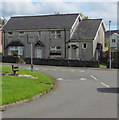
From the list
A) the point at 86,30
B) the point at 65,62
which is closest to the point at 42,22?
the point at 86,30

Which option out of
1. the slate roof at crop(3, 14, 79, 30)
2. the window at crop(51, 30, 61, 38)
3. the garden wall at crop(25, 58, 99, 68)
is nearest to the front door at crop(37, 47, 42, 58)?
the window at crop(51, 30, 61, 38)

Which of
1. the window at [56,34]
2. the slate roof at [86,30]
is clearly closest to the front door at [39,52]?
the window at [56,34]

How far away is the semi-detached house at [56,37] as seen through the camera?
169 feet

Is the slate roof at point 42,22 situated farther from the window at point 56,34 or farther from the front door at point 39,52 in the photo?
the front door at point 39,52

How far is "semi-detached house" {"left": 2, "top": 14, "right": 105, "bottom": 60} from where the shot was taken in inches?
2026

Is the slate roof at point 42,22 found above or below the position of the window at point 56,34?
above

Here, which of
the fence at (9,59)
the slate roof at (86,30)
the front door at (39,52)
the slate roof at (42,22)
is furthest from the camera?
the front door at (39,52)

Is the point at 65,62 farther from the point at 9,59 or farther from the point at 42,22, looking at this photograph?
the point at 42,22

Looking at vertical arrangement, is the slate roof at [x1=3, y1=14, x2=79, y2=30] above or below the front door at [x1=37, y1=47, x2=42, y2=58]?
above

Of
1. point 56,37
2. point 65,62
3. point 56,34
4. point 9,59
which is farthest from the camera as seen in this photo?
point 56,34

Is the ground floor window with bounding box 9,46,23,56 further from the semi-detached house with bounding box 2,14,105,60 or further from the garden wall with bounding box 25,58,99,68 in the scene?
the garden wall with bounding box 25,58,99,68

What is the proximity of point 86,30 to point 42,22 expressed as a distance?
8775 mm

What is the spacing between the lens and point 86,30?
5319 cm

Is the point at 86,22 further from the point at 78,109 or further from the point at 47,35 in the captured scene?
the point at 78,109
